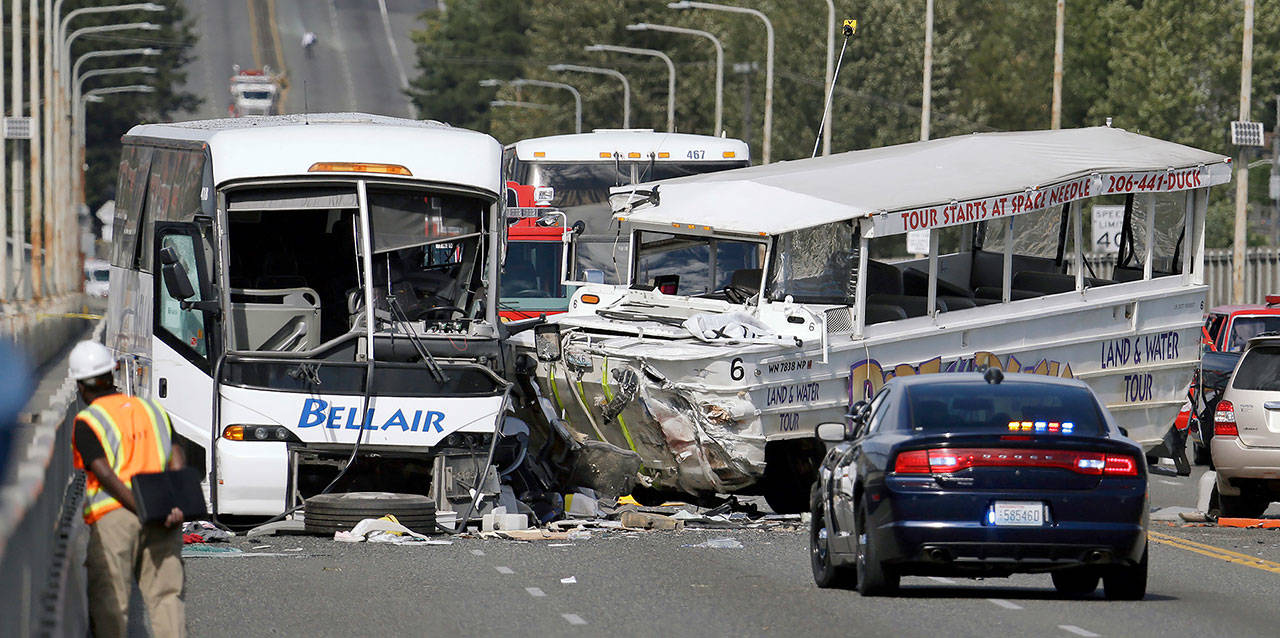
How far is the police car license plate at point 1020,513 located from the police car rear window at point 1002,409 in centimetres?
45

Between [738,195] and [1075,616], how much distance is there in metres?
8.94

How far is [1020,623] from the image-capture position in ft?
39.5

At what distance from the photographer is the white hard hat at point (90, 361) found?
9469 millimetres

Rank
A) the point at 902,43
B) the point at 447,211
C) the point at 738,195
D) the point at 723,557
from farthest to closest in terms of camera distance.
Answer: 1. the point at 902,43
2. the point at 738,195
3. the point at 447,211
4. the point at 723,557

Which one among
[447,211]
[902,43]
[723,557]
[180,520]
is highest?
[902,43]

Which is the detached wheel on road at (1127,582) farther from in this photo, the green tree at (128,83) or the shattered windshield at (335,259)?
the green tree at (128,83)

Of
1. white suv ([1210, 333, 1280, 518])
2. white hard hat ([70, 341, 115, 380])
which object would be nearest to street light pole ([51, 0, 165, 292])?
white suv ([1210, 333, 1280, 518])

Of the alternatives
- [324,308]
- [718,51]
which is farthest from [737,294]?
[718,51]

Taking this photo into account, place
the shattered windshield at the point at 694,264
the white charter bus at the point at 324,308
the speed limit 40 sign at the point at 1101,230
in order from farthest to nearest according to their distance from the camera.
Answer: the speed limit 40 sign at the point at 1101,230 < the shattered windshield at the point at 694,264 < the white charter bus at the point at 324,308

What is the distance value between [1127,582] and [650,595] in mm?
2920

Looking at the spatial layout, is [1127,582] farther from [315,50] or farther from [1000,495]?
[315,50]

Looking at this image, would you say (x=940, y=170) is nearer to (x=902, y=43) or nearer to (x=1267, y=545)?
(x=1267, y=545)

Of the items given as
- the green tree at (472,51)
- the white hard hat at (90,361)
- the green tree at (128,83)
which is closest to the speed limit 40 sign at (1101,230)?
the white hard hat at (90,361)

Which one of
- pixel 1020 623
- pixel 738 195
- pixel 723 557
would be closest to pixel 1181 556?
pixel 723 557
